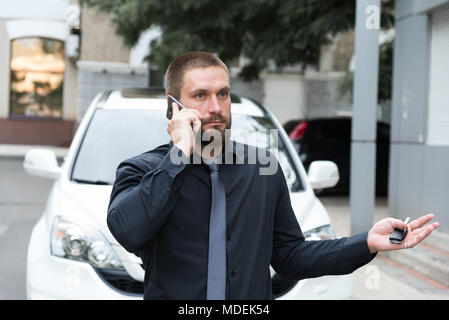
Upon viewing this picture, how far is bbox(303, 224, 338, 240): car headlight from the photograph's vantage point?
3758 mm

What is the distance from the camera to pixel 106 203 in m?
3.77

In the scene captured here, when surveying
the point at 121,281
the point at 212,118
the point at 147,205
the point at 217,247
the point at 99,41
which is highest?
the point at 99,41

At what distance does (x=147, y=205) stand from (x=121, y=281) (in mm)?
1884

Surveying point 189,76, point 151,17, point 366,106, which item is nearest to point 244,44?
point 151,17

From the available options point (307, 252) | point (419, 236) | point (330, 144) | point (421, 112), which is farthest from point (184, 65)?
point (330, 144)

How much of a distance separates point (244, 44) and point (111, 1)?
4340 mm

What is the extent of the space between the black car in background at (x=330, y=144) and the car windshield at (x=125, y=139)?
848 centimetres

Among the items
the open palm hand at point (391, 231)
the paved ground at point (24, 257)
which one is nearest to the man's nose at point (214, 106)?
the open palm hand at point (391, 231)

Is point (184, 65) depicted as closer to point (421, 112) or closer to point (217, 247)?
point (217, 247)

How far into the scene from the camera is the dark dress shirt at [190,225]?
173 centimetres

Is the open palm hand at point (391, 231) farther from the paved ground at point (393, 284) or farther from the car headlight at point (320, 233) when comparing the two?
the paved ground at point (393, 284)

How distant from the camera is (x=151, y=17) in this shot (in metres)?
13.1
